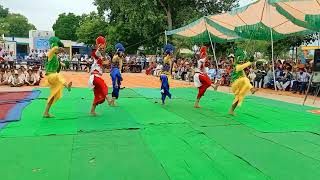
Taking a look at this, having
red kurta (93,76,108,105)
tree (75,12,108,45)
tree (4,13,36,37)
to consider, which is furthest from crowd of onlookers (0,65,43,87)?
tree (4,13,36,37)

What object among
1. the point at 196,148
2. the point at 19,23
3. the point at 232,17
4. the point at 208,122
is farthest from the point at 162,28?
the point at 19,23

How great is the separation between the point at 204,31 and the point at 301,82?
8181 millimetres

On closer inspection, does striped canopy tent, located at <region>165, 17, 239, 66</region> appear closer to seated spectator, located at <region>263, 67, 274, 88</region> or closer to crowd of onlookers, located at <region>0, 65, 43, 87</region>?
seated spectator, located at <region>263, 67, 274, 88</region>

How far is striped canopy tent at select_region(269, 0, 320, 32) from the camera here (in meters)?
12.9

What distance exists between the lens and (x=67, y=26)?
2717 inches

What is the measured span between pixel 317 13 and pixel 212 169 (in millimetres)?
10091

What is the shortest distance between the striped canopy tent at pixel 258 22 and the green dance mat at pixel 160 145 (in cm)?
752

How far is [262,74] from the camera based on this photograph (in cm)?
1952

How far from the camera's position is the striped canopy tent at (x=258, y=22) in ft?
56.1

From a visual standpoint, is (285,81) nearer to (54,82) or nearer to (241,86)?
(241,86)

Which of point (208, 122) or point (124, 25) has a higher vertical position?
point (124, 25)

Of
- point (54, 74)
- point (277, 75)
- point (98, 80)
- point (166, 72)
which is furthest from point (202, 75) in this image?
point (277, 75)

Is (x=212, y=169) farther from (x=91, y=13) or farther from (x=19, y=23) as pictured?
(x=19, y=23)

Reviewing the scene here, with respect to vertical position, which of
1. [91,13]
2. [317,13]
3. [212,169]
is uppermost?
[91,13]
